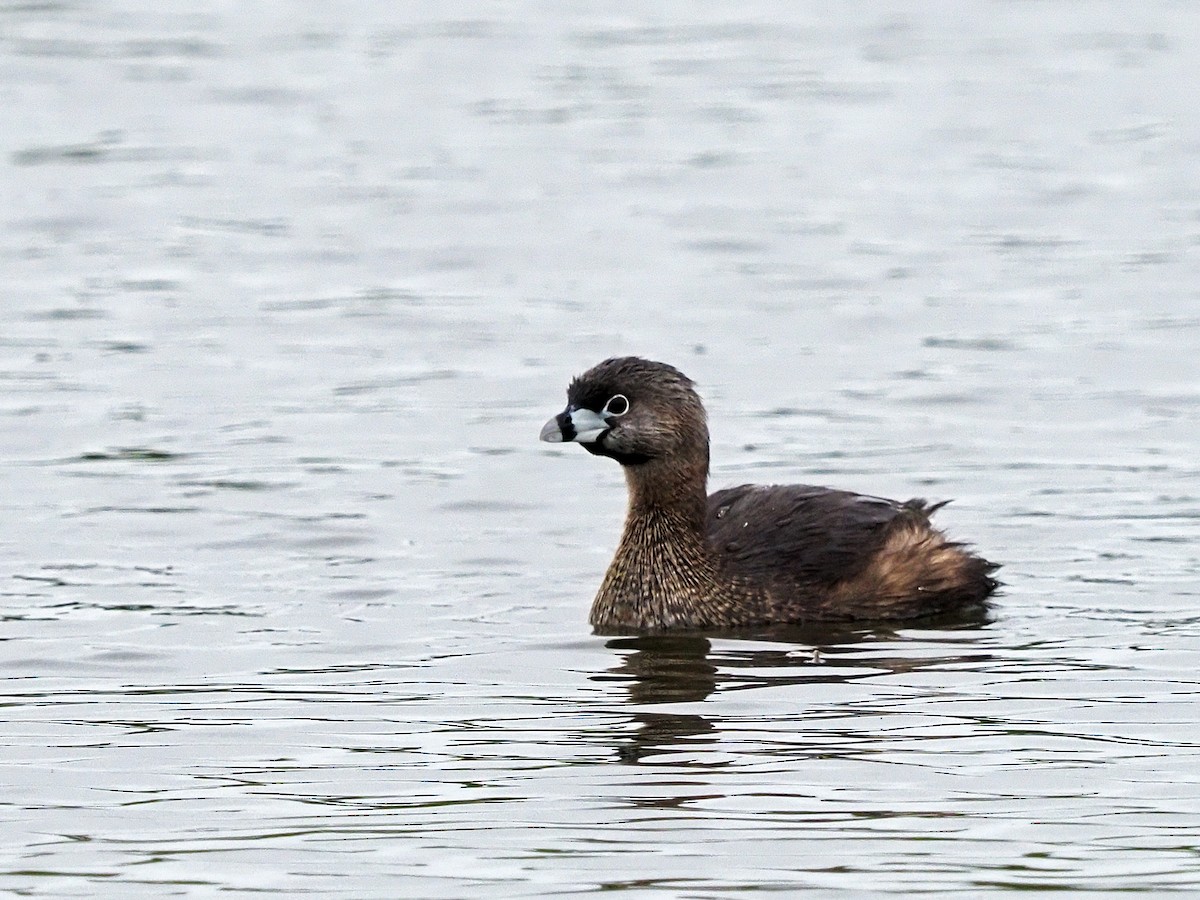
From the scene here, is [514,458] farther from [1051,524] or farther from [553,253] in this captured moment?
[553,253]

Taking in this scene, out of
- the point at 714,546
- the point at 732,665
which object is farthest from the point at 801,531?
the point at 732,665

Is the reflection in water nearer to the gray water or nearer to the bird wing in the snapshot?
the gray water

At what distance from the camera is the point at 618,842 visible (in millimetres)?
8523

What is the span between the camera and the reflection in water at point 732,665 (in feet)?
34.4

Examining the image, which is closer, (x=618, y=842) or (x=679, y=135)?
(x=618, y=842)

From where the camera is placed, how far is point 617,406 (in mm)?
12398

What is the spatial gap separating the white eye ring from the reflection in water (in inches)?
39.7

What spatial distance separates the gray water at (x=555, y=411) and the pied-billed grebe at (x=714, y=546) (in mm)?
244

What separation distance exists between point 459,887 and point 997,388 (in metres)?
9.55

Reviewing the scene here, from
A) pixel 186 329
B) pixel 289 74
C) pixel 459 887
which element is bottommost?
pixel 459 887

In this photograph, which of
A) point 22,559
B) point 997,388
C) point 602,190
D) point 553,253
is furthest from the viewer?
point 602,190

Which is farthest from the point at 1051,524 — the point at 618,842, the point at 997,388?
the point at 618,842

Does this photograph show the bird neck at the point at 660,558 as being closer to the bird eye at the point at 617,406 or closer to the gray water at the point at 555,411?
the gray water at the point at 555,411

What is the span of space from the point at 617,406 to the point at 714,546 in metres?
0.82
